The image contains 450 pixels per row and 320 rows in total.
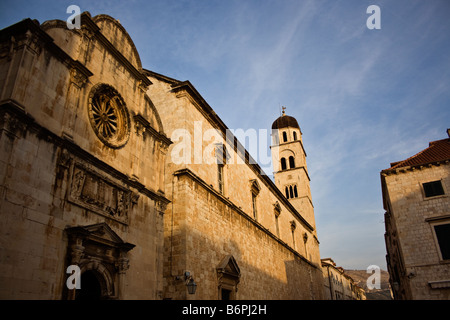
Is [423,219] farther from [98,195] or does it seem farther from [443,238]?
[98,195]

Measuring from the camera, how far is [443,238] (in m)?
20.2

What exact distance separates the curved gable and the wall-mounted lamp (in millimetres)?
8105

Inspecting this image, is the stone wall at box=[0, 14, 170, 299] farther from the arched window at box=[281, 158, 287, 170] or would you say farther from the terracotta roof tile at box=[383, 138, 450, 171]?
the arched window at box=[281, 158, 287, 170]

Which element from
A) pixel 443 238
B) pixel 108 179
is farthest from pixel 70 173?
pixel 443 238

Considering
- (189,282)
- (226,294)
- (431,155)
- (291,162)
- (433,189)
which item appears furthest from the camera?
(291,162)

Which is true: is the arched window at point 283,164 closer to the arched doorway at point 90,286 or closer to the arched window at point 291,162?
the arched window at point 291,162

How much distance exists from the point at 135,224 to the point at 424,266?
1811cm

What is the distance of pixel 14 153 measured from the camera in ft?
24.0

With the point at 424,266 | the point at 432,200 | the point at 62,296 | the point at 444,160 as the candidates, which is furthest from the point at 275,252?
the point at 62,296

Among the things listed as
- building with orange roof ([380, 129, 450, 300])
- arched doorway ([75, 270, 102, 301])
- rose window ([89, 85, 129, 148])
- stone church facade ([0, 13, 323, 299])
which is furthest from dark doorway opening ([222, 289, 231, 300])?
building with orange roof ([380, 129, 450, 300])

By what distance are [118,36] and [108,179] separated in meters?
5.65

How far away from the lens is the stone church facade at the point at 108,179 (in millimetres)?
7461

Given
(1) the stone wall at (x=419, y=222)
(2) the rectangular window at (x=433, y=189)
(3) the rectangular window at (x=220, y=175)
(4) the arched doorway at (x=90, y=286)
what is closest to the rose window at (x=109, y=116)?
(4) the arched doorway at (x=90, y=286)
